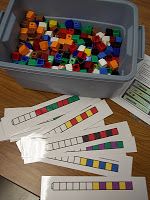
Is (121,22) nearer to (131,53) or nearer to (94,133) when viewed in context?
(131,53)

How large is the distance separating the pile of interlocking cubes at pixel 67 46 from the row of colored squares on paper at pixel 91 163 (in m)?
0.24

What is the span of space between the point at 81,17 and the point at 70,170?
1.56ft

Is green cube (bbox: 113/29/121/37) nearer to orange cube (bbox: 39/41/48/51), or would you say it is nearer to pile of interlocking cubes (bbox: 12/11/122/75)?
pile of interlocking cubes (bbox: 12/11/122/75)

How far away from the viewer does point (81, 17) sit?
0.91 metres

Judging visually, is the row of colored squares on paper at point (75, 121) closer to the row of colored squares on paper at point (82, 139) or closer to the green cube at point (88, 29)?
the row of colored squares on paper at point (82, 139)

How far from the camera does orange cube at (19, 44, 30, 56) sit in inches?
33.1

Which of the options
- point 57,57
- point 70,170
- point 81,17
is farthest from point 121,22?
point 70,170

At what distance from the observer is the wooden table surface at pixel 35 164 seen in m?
0.75

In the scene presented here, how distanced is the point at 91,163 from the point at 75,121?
0.13 metres

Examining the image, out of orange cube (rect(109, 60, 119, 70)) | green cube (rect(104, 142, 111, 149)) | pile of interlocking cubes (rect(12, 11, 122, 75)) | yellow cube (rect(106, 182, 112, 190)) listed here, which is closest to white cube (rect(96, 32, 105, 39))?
pile of interlocking cubes (rect(12, 11, 122, 75))

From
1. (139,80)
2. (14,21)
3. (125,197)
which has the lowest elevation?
(125,197)

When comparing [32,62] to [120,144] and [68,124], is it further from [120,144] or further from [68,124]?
[120,144]

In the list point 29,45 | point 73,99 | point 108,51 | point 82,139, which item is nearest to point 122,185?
point 82,139

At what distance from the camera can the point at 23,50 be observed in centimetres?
Answer: 84
